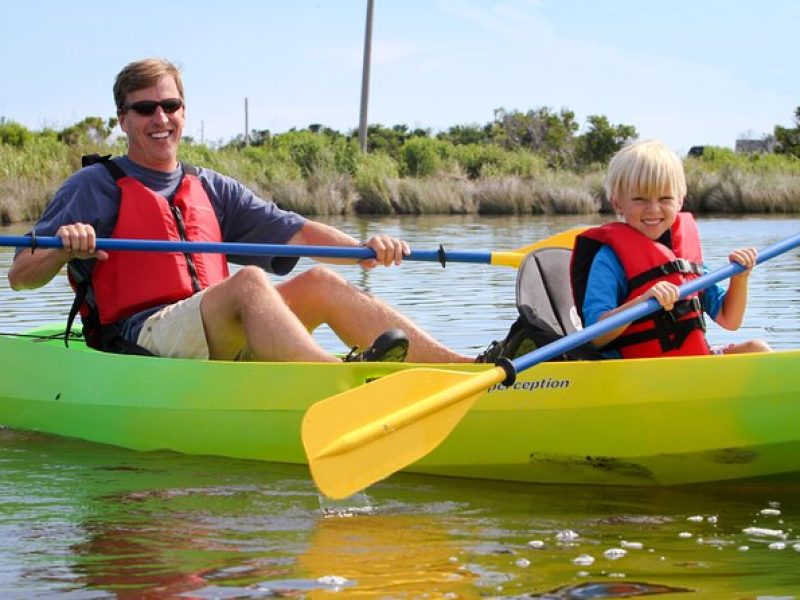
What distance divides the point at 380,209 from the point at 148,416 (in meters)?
15.9

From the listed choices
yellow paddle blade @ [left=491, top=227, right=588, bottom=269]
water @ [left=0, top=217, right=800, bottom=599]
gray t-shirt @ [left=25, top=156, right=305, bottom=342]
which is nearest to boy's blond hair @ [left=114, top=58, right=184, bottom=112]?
gray t-shirt @ [left=25, top=156, right=305, bottom=342]

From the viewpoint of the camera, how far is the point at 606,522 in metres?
3.32

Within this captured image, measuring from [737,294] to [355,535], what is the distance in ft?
4.24

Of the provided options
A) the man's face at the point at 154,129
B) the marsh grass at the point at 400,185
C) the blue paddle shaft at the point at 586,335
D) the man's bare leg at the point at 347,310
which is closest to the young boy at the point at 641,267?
the blue paddle shaft at the point at 586,335

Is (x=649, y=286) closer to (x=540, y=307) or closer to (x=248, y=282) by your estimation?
(x=540, y=307)

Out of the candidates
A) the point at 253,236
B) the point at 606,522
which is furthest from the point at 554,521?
the point at 253,236

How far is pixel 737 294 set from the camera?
3.73 meters

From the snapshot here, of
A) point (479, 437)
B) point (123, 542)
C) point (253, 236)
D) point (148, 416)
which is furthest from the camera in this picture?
point (253, 236)

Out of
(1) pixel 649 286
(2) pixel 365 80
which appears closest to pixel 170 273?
(1) pixel 649 286

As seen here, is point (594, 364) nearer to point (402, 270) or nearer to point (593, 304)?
point (593, 304)

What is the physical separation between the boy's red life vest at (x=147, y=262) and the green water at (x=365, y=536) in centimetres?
54

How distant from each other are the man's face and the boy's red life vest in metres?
0.09

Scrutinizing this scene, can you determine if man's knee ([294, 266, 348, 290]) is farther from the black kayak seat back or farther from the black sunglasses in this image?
the black sunglasses

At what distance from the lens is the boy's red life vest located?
4320mm
